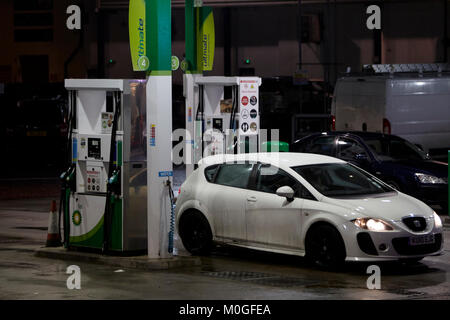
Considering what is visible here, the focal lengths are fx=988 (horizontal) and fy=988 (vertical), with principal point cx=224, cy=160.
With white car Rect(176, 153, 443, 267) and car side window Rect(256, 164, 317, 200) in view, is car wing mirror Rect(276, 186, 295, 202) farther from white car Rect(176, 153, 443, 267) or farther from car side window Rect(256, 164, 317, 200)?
car side window Rect(256, 164, 317, 200)

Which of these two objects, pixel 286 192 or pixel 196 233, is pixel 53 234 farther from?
pixel 286 192

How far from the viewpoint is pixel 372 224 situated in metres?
12.1

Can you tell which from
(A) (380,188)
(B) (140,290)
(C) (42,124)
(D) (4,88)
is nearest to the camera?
(B) (140,290)

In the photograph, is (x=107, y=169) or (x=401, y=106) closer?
(x=107, y=169)

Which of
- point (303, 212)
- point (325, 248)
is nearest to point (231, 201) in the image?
point (303, 212)

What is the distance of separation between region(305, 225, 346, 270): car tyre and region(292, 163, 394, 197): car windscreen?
0.55m

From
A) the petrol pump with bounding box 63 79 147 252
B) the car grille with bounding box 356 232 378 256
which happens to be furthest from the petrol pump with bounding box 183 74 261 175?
the car grille with bounding box 356 232 378 256

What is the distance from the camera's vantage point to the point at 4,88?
3559 cm

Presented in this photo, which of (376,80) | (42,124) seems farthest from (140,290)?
(42,124)

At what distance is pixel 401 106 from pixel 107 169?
11.9 metres

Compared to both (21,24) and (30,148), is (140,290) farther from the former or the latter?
(21,24)

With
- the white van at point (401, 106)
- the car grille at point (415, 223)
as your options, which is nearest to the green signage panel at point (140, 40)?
the car grille at point (415, 223)

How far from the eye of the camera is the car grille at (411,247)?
12.0 metres

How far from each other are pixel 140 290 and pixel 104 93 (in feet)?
12.0
